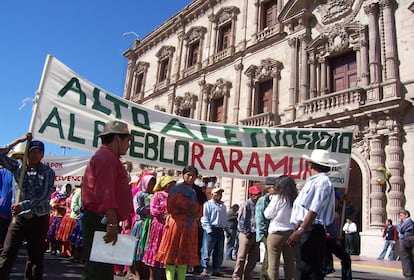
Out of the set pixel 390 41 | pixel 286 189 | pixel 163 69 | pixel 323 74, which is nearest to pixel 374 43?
pixel 390 41

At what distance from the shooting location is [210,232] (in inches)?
299

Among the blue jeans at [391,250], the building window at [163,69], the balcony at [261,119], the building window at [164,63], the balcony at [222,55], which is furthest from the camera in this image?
the building window at [163,69]

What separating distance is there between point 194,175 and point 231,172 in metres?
1.17

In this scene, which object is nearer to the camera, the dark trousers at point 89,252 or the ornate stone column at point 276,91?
the dark trousers at point 89,252

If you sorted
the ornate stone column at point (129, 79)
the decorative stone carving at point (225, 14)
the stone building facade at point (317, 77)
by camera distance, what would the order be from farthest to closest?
the ornate stone column at point (129, 79), the decorative stone carving at point (225, 14), the stone building facade at point (317, 77)

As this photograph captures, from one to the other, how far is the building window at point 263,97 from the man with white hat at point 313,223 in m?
14.4

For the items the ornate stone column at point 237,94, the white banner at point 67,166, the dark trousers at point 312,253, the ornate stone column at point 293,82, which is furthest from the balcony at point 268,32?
the dark trousers at point 312,253

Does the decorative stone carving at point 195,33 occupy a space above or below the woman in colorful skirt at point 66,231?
above

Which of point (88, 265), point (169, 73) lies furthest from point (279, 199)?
point (169, 73)

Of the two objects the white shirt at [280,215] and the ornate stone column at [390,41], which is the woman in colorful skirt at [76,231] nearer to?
the white shirt at [280,215]

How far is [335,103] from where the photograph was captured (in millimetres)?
14273

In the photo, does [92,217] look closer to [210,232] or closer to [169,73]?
[210,232]

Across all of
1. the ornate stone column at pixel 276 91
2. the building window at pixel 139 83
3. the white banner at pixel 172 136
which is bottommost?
the white banner at pixel 172 136

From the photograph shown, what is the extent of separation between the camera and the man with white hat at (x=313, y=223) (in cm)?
365
